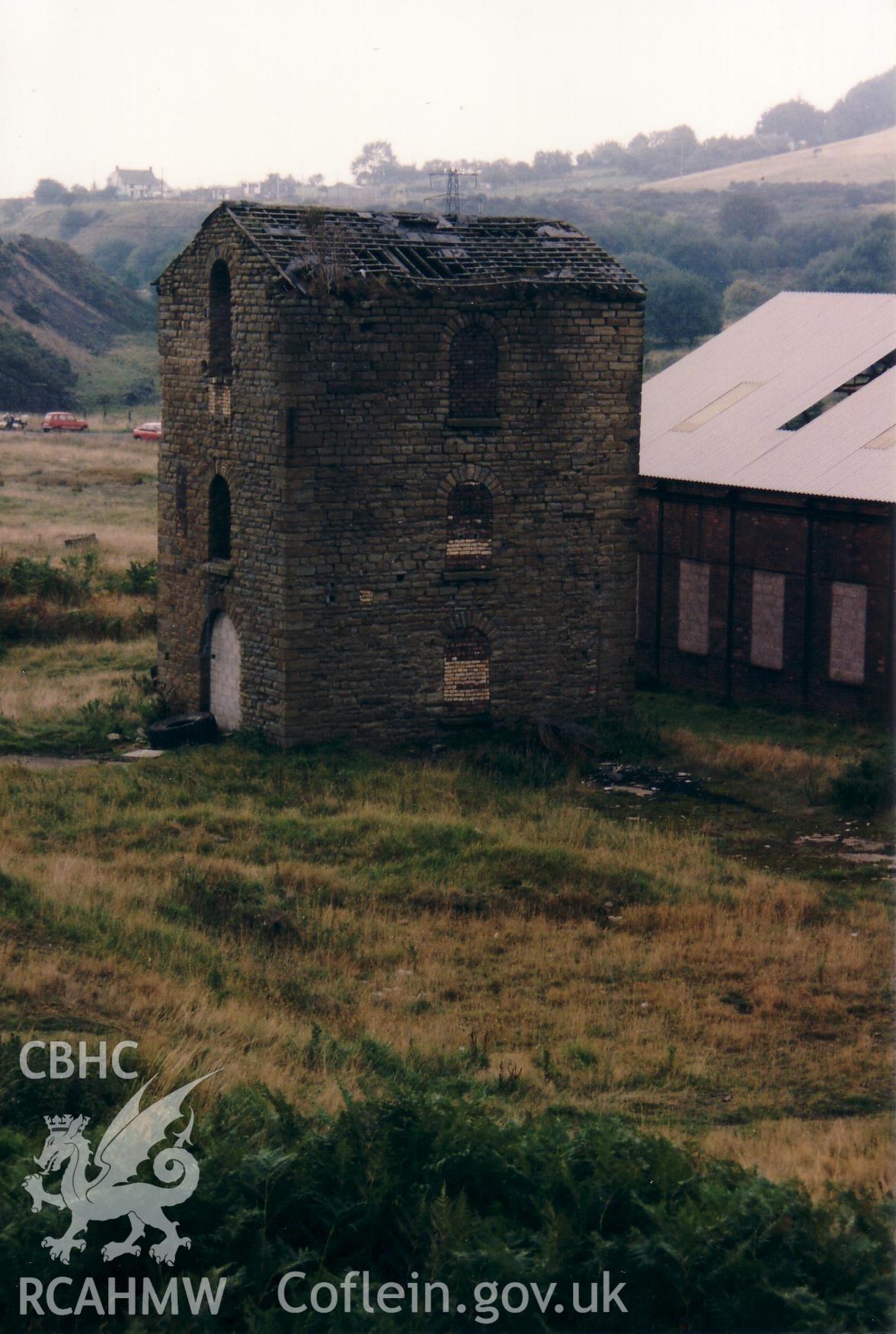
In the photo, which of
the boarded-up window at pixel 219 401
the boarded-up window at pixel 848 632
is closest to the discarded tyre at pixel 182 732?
the boarded-up window at pixel 219 401

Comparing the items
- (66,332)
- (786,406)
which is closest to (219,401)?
(786,406)

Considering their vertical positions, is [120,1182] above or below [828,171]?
below

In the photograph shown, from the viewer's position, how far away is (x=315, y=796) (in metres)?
22.2

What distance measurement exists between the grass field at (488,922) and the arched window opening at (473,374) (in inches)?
195

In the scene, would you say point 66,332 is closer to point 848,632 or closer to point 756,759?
point 848,632

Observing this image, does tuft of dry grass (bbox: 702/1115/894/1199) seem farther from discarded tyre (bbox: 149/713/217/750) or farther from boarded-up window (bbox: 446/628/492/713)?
discarded tyre (bbox: 149/713/217/750)

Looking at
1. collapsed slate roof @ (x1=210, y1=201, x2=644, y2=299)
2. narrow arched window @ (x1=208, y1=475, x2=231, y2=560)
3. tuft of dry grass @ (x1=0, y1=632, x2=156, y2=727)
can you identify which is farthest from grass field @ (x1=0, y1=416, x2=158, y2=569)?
collapsed slate roof @ (x1=210, y1=201, x2=644, y2=299)

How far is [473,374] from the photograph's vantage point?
2448cm

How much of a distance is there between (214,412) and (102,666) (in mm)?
6403

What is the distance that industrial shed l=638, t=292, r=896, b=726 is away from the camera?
26609mm

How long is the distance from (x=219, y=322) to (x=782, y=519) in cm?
967

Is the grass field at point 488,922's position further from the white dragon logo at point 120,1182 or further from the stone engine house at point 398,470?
the white dragon logo at point 120,1182

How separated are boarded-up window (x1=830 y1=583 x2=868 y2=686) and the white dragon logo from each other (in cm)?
1814

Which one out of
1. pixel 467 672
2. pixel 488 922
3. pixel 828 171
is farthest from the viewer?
pixel 828 171
